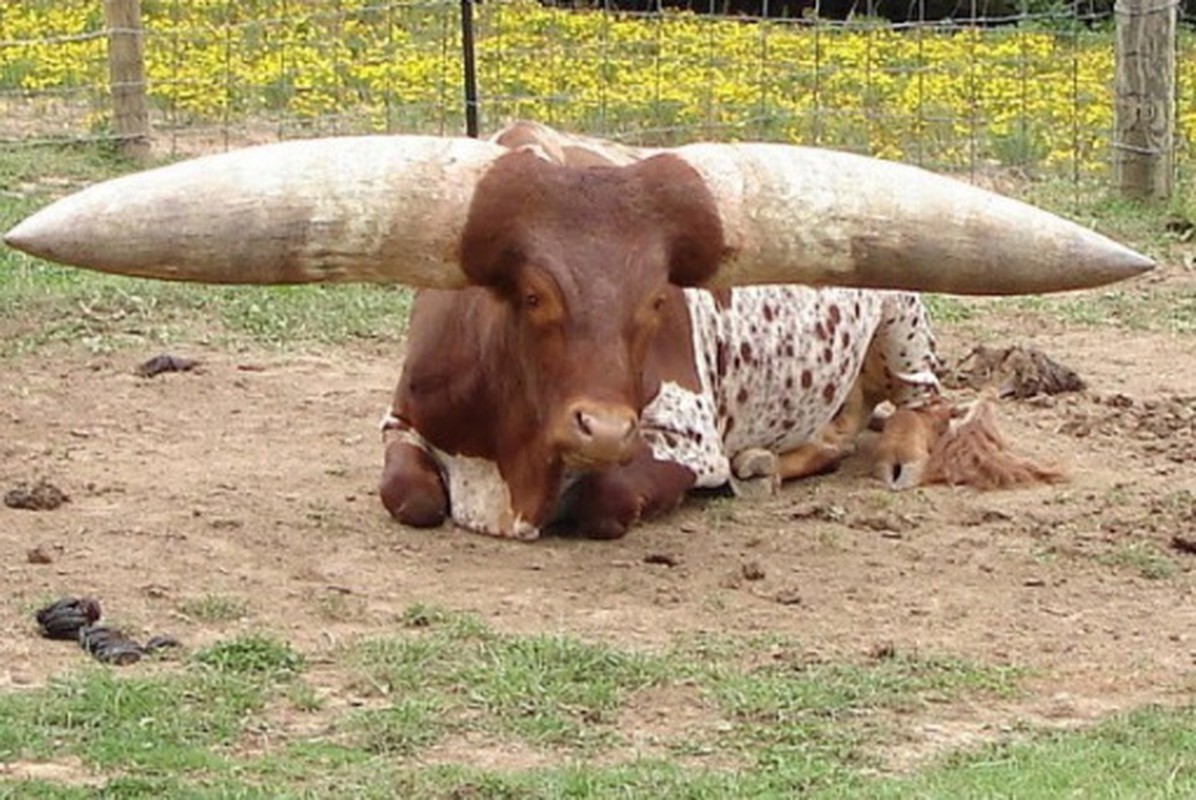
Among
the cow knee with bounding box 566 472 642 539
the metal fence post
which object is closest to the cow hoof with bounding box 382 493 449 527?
the cow knee with bounding box 566 472 642 539

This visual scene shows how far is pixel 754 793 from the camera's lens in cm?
518

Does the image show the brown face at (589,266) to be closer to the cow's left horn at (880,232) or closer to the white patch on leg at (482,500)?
the cow's left horn at (880,232)

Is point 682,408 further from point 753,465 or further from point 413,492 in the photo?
point 413,492

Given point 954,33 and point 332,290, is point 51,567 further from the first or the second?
point 954,33

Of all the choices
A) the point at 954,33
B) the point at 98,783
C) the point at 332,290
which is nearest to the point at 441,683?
the point at 98,783

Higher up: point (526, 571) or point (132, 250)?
point (132, 250)

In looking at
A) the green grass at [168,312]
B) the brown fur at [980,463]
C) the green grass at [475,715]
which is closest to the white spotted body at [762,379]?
the brown fur at [980,463]

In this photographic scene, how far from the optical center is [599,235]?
6.88 meters

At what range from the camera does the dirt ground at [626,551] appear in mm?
6387

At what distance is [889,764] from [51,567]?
2.44m

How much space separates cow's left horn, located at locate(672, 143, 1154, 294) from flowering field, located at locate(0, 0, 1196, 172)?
694cm

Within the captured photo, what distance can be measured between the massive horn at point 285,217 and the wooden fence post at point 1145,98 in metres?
6.82

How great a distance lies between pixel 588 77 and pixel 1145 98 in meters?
4.65

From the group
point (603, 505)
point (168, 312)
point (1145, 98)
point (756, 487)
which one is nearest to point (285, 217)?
point (603, 505)
